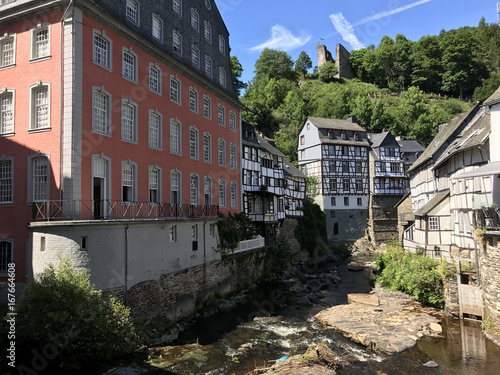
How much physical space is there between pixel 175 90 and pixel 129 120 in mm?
5015

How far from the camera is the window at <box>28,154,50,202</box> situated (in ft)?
47.7

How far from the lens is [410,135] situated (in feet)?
200

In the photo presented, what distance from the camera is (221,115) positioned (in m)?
27.7

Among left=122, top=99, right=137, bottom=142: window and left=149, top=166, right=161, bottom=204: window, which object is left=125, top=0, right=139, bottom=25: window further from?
left=149, top=166, right=161, bottom=204: window

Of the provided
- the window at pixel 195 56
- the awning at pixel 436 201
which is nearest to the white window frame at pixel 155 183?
the window at pixel 195 56

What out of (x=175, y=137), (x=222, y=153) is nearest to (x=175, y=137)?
(x=175, y=137)

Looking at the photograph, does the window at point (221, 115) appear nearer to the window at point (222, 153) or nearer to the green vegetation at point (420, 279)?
the window at point (222, 153)

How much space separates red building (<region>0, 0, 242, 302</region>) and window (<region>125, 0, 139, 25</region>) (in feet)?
0.18

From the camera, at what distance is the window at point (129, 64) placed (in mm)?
17375

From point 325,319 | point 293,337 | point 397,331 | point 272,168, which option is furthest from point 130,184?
point 272,168

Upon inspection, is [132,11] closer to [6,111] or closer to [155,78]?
[155,78]

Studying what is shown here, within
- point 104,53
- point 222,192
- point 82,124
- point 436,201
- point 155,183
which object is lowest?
point 436,201

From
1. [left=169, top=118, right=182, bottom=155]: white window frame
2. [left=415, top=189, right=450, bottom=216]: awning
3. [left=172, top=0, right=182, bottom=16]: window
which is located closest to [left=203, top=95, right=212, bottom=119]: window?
[left=169, top=118, right=182, bottom=155]: white window frame

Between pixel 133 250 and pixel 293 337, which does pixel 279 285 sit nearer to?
pixel 293 337
